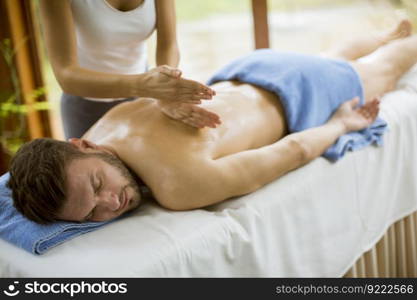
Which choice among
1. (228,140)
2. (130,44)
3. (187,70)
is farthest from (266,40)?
(228,140)

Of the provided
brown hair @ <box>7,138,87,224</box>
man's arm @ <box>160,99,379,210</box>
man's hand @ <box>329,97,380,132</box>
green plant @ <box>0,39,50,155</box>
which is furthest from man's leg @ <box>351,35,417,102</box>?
green plant @ <box>0,39,50,155</box>

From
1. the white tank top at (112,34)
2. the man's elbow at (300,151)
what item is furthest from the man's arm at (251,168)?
the white tank top at (112,34)

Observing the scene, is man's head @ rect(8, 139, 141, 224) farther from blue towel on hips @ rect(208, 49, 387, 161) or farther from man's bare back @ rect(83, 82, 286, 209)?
blue towel on hips @ rect(208, 49, 387, 161)

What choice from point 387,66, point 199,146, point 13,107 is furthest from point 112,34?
point 13,107

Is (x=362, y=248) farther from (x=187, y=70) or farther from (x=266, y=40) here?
(x=187, y=70)

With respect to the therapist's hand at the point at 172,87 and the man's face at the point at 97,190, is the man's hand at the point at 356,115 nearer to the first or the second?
the therapist's hand at the point at 172,87

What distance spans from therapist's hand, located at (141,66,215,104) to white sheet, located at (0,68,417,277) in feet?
1.04

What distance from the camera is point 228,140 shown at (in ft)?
5.16

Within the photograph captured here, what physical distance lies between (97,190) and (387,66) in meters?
1.36

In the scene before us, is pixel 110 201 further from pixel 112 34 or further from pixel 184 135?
pixel 112 34

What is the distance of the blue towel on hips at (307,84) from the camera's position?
5.75 ft

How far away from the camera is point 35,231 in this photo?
1291 mm

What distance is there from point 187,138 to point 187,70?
2.06 metres

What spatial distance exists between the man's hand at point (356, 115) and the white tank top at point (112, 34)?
75 cm
